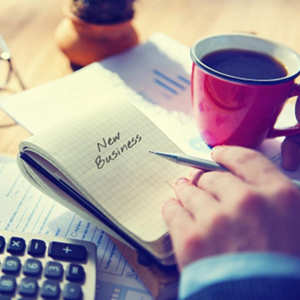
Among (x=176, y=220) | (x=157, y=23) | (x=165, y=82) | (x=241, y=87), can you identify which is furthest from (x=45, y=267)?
(x=157, y=23)

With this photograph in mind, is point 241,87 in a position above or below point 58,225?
above

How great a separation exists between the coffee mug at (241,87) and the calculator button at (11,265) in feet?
0.90

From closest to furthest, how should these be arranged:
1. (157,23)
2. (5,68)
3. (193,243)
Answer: (193,243) → (5,68) → (157,23)

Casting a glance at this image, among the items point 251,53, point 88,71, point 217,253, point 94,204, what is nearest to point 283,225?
point 217,253

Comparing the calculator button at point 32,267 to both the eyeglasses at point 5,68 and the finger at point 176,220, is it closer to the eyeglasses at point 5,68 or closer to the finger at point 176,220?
the finger at point 176,220

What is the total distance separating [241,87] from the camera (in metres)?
0.47

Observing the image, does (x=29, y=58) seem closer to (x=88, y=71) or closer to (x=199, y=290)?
(x=88, y=71)

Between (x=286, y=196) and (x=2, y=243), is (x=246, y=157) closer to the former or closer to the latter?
(x=286, y=196)

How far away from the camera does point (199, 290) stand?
0.97 ft

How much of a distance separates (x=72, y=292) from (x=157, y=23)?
601 millimetres

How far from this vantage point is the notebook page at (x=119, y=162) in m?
0.38

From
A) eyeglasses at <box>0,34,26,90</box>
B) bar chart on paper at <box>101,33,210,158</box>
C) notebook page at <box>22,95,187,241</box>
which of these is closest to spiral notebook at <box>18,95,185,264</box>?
notebook page at <box>22,95,187,241</box>

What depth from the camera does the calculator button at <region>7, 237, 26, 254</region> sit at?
0.37m

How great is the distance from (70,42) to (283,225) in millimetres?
447
